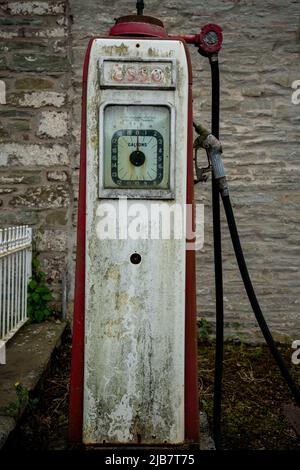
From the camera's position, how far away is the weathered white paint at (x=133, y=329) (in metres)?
2.24

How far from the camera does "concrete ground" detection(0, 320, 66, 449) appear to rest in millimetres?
2609

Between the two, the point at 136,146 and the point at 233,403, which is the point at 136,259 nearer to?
the point at 136,146

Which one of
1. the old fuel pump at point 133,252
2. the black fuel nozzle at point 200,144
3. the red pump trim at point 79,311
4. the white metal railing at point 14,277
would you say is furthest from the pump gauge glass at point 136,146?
the white metal railing at point 14,277

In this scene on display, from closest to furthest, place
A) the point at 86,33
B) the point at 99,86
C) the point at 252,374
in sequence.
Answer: the point at 99,86 < the point at 252,374 < the point at 86,33

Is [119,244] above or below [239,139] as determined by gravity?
below

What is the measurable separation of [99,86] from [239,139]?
2526mm

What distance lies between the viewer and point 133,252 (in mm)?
2242

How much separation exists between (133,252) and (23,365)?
148 centimetres

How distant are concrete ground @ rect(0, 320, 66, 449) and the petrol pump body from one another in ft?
1.72

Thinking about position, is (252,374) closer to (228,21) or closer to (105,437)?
(105,437)

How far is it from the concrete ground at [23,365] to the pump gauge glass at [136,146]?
4.06ft

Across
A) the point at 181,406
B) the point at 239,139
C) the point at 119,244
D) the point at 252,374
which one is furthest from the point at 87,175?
the point at 239,139

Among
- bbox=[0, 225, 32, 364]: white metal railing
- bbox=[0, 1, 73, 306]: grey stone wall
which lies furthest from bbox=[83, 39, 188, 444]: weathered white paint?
bbox=[0, 1, 73, 306]: grey stone wall

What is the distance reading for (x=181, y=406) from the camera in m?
2.29
